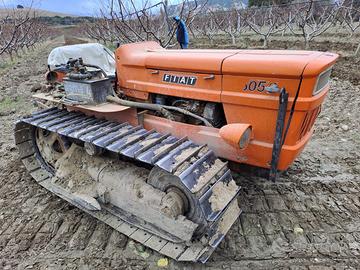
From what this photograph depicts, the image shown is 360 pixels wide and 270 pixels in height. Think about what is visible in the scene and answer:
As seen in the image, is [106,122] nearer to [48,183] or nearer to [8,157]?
[48,183]

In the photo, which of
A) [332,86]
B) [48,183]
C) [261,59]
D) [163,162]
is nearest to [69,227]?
[48,183]

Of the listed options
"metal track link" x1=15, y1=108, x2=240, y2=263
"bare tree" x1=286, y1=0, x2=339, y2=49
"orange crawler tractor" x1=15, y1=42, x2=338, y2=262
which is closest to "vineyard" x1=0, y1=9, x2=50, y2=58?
"orange crawler tractor" x1=15, y1=42, x2=338, y2=262

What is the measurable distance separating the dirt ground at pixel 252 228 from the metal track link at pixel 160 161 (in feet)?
0.38

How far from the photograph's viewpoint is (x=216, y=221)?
247cm

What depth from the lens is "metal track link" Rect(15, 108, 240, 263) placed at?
240cm

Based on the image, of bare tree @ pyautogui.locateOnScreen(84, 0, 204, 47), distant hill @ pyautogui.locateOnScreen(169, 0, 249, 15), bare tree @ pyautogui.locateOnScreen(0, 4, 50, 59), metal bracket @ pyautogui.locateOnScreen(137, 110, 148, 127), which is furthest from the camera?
bare tree @ pyautogui.locateOnScreen(0, 4, 50, 59)

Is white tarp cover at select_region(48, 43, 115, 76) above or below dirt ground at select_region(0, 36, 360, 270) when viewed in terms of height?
above

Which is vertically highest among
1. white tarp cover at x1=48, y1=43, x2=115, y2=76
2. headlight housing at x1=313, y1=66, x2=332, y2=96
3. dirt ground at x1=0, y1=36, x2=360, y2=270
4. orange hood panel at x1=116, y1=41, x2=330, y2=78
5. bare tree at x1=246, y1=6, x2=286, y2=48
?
orange hood panel at x1=116, y1=41, x2=330, y2=78

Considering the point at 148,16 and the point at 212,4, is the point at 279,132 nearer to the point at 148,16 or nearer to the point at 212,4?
the point at 148,16

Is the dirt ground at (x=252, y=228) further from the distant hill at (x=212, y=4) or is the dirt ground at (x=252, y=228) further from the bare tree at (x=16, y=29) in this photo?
the bare tree at (x=16, y=29)

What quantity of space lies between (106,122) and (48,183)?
107 cm

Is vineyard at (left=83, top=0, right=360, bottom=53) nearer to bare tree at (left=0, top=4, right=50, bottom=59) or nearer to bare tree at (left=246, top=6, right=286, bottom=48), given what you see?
bare tree at (left=246, top=6, right=286, bottom=48)

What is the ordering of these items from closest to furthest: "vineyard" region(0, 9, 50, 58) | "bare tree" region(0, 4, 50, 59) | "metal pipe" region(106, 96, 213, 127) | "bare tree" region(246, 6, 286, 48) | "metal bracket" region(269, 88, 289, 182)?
"metal bracket" region(269, 88, 289, 182) < "metal pipe" region(106, 96, 213, 127) < "bare tree" region(0, 4, 50, 59) < "vineyard" region(0, 9, 50, 58) < "bare tree" region(246, 6, 286, 48)

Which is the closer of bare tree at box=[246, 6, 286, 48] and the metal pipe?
the metal pipe
